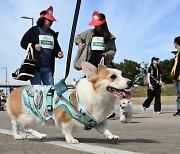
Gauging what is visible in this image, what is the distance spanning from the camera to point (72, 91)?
4.89 m

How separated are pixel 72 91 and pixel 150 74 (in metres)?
7.75

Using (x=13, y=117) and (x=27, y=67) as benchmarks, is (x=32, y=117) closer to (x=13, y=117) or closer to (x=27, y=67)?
(x=13, y=117)

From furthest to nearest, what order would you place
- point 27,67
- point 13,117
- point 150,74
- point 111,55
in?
point 150,74
point 111,55
point 27,67
point 13,117

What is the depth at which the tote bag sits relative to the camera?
615cm

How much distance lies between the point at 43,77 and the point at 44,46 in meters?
0.50

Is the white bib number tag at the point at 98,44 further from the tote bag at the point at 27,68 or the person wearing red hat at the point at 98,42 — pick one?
the tote bag at the point at 27,68

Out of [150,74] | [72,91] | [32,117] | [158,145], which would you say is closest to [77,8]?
[72,91]

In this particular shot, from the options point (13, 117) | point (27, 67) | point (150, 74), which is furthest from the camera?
point (150, 74)

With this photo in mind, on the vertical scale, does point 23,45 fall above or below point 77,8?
below

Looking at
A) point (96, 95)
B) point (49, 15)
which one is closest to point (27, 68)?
point (49, 15)

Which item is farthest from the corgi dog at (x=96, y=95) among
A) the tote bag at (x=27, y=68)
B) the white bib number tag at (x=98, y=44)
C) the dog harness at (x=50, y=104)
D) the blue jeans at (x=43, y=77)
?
the white bib number tag at (x=98, y=44)

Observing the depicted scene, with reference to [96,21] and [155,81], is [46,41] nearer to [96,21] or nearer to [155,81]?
[96,21]

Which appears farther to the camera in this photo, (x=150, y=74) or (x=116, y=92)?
(x=150, y=74)

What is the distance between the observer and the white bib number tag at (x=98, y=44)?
711 cm
